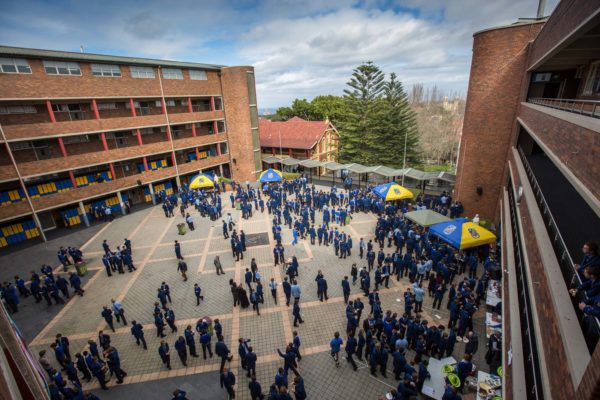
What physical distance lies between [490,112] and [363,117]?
21.0 m

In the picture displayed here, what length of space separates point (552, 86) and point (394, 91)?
2247 centimetres

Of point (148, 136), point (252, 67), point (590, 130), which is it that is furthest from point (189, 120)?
point (590, 130)

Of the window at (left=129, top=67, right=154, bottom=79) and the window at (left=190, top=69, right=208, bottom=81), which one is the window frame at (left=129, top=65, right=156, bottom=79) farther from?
the window at (left=190, top=69, right=208, bottom=81)

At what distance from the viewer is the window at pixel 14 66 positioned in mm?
16766

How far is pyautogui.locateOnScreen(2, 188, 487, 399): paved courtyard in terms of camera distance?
8.62 metres

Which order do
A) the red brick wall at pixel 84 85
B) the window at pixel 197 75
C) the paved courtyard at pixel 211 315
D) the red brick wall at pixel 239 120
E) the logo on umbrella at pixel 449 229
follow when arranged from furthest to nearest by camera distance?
the red brick wall at pixel 239 120 < the window at pixel 197 75 < the red brick wall at pixel 84 85 < the logo on umbrella at pixel 449 229 < the paved courtyard at pixel 211 315

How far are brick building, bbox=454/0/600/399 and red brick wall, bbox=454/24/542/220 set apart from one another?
51 mm

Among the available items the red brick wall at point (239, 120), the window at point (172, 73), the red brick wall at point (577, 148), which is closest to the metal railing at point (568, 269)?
the red brick wall at point (577, 148)

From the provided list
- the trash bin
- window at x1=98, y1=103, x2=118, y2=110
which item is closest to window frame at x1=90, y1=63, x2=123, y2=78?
window at x1=98, y1=103, x2=118, y2=110

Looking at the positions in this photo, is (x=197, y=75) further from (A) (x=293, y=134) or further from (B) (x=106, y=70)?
(A) (x=293, y=134)

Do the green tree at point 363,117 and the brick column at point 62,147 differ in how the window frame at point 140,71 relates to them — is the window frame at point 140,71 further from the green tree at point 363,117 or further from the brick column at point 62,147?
the green tree at point 363,117

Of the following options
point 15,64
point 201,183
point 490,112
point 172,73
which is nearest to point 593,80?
point 490,112

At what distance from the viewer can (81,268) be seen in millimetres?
14883

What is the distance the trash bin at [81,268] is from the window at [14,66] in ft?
41.6
